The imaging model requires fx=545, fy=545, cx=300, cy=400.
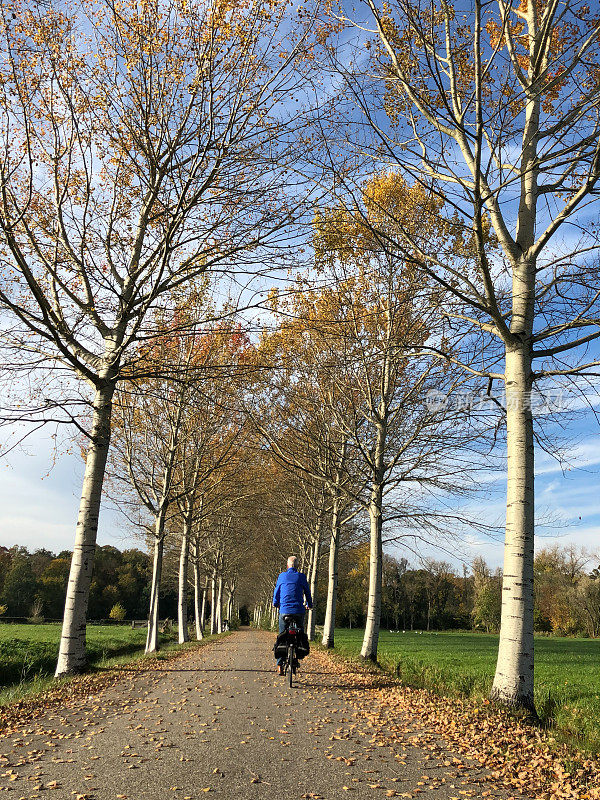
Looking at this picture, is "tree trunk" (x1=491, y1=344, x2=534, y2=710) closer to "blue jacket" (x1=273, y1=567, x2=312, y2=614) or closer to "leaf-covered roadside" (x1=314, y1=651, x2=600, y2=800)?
A: "leaf-covered roadside" (x1=314, y1=651, x2=600, y2=800)

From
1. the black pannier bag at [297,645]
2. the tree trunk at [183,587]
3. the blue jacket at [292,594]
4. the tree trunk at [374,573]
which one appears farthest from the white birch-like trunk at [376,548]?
the tree trunk at [183,587]

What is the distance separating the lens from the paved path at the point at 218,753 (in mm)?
3881

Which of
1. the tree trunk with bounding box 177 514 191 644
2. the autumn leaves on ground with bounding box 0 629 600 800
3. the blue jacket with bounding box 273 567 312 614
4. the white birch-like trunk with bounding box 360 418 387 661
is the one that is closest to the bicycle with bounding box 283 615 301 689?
the blue jacket with bounding box 273 567 312 614

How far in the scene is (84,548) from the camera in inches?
343

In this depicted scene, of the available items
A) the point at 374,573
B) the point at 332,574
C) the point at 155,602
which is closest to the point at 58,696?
the point at 374,573

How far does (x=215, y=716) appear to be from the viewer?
20.2 ft

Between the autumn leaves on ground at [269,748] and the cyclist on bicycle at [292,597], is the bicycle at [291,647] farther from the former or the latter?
the autumn leaves on ground at [269,748]

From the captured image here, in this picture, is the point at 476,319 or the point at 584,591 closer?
the point at 476,319

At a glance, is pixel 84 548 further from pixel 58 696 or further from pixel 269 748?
pixel 269 748

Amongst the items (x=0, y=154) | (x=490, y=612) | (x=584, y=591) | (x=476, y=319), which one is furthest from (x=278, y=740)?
(x=490, y=612)

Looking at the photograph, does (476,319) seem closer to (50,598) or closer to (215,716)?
(215,716)

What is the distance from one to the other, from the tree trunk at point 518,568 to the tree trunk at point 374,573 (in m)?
6.00

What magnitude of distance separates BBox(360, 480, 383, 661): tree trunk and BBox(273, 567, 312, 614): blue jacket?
306 cm

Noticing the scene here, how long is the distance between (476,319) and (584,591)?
170ft
